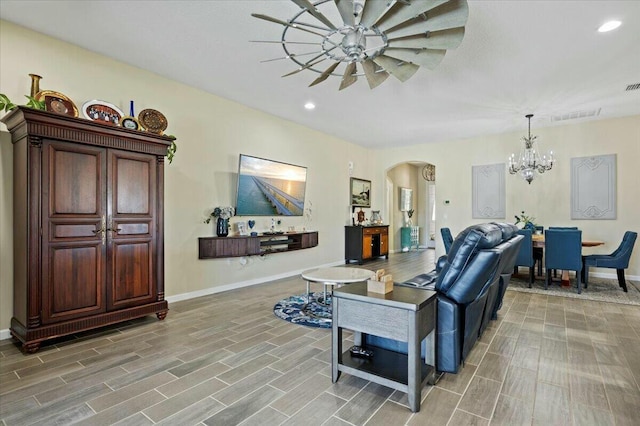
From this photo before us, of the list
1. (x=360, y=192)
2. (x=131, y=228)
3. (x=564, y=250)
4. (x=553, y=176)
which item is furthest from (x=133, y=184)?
(x=553, y=176)

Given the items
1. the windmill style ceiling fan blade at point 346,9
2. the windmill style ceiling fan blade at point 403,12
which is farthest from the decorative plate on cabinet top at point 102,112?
the windmill style ceiling fan blade at point 403,12

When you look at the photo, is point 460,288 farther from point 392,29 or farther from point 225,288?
point 225,288

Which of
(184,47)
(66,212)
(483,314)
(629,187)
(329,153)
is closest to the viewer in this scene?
(483,314)

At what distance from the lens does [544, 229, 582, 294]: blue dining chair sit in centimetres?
468

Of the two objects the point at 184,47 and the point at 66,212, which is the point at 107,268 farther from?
the point at 184,47

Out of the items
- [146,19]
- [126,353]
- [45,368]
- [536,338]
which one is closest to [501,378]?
[536,338]

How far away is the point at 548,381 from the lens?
2264 millimetres

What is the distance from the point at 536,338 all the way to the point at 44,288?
453cm

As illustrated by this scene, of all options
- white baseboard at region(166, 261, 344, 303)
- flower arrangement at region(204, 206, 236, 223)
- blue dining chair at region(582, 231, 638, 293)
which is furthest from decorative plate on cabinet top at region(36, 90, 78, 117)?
blue dining chair at region(582, 231, 638, 293)

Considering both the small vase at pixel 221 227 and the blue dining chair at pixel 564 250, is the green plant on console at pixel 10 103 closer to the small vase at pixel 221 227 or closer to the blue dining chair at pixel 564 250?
the small vase at pixel 221 227

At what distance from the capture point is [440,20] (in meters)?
2.16

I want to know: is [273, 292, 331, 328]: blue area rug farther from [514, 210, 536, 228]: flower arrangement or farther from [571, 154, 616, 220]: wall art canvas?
[571, 154, 616, 220]: wall art canvas

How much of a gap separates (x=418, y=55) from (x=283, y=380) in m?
2.69

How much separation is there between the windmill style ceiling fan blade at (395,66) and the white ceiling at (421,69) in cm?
77
